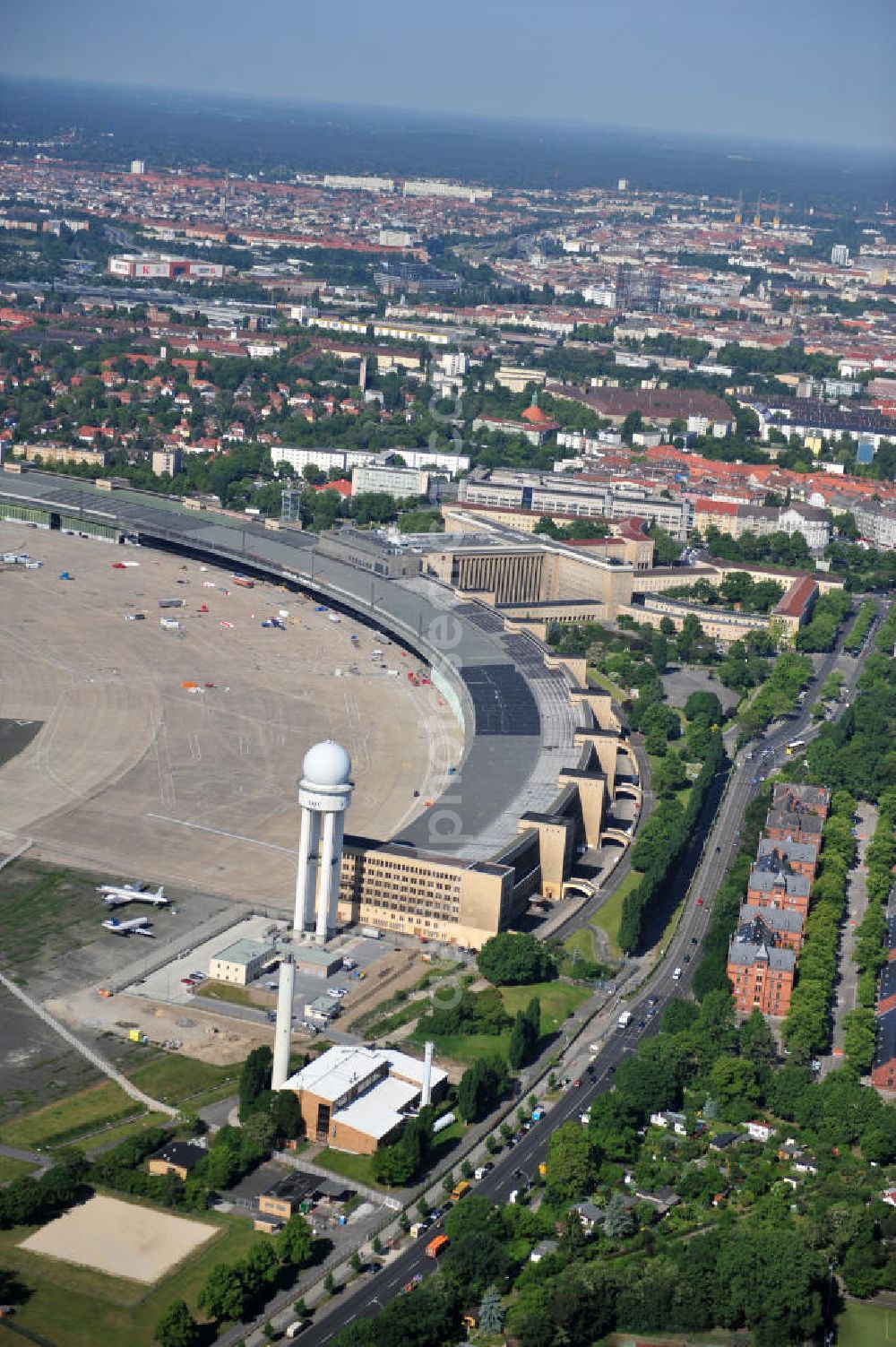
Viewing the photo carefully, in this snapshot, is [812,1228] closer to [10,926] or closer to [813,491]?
[10,926]

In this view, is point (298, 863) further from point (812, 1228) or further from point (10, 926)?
point (812, 1228)

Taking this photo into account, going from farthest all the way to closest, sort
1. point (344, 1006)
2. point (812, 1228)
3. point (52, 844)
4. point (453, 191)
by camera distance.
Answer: point (453, 191), point (52, 844), point (344, 1006), point (812, 1228)

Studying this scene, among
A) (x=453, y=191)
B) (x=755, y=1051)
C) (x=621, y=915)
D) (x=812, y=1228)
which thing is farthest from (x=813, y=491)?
(x=453, y=191)

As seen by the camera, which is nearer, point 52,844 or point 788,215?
point 52,844

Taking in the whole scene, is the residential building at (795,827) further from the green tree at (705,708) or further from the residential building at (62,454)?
the residential building at (62,454)

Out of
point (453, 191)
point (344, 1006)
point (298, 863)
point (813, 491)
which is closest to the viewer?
point (344, 1006)

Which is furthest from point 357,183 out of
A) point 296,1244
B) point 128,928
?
point 296,1244
